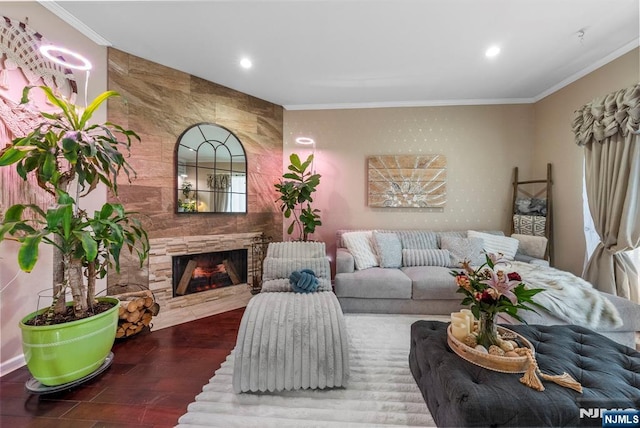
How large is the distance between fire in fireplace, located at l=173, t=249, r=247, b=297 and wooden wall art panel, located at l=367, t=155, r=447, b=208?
2.21 metres

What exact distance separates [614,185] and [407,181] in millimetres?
2055

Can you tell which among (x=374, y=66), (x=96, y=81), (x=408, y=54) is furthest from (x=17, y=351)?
(x=408, y=54)

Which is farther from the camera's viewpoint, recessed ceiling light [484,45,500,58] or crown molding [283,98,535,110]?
crown molding [283,98,535,110]

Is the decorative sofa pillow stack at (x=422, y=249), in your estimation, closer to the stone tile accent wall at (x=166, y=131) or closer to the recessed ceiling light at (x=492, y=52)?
the stone tile accent wall at (x=166, y=131)

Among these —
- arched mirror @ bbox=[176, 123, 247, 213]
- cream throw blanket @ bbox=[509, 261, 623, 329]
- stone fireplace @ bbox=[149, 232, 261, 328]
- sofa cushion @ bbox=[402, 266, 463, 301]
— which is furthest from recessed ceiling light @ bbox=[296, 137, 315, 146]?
cream throw blanket @ bbox=[509, 261, 623, 329]

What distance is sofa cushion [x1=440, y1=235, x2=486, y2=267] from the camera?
9.78 ft

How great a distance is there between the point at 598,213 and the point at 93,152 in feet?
14.9

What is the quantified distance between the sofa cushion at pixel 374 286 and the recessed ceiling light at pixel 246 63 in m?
2.66

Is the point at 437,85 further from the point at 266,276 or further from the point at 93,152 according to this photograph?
the point at 93,152

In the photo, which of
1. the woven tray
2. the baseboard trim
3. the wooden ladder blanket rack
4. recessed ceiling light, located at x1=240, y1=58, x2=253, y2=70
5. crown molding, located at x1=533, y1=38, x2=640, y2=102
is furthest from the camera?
the wooden ladder blanket rack

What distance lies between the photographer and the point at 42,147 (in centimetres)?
150

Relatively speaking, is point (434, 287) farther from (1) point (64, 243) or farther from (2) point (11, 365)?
(2) point (11, 365)

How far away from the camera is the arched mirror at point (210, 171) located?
286 cm

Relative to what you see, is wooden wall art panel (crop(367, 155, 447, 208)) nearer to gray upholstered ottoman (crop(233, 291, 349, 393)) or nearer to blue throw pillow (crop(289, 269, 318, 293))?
blue throw pillow (crop(289, 269, 318, 293))
